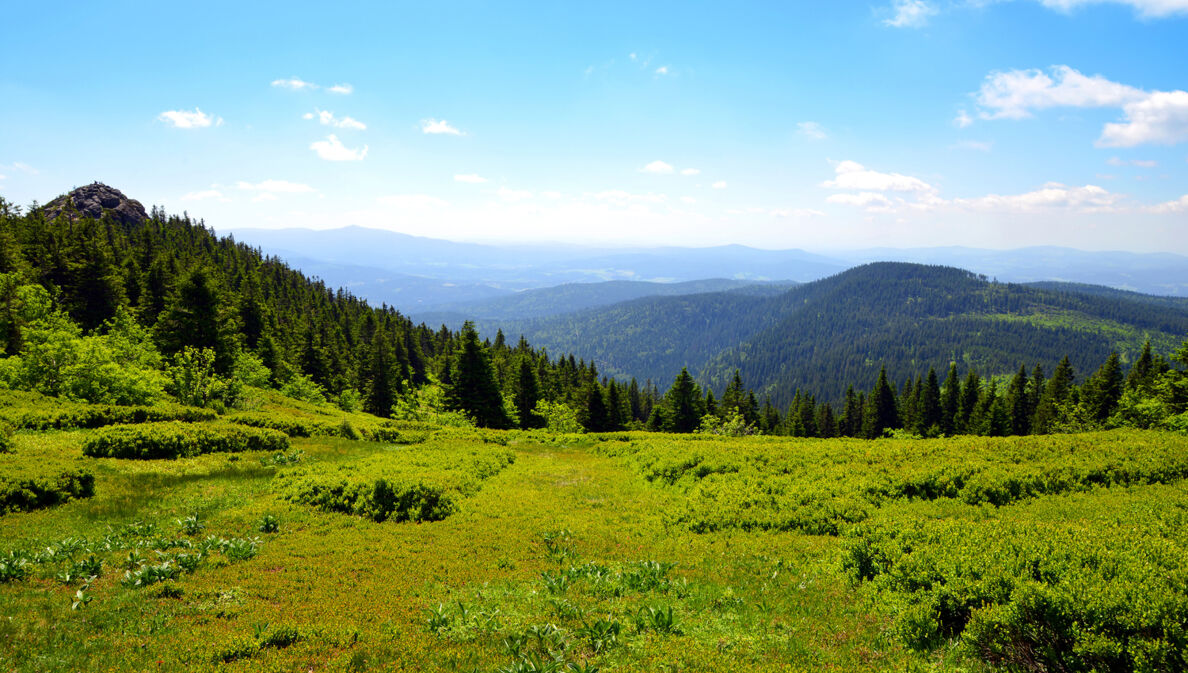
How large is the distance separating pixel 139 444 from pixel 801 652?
89.7 feet

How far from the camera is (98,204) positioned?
446ft

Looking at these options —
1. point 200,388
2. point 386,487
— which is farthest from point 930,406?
point 200,388

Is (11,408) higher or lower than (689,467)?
higher

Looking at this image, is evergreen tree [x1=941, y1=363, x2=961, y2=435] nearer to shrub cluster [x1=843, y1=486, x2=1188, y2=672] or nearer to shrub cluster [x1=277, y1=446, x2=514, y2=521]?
shrub cluster [x1=843, y1=486, x2=1188, y2=672]

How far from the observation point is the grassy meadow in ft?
25.5

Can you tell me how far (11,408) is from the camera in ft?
76.5

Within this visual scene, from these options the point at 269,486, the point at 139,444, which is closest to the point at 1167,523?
the point at 269,486

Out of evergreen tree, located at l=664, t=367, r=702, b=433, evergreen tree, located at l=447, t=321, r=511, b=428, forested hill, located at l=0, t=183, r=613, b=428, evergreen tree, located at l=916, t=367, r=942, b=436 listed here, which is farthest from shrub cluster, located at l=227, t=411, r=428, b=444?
evergreen tree, located at l=916, t=367, r=942, b=436

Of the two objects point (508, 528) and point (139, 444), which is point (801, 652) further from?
point (139, 444)

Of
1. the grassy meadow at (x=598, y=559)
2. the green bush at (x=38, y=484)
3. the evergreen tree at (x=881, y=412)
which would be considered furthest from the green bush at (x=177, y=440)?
the evergreen tree at (x=881, y=412)

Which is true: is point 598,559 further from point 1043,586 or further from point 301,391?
point 301,391

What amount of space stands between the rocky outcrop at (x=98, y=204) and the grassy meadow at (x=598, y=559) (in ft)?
535

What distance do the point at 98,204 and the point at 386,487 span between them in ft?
602

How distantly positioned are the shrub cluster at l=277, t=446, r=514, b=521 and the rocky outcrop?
165 m
